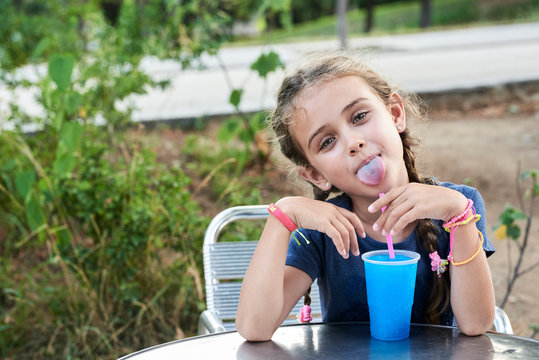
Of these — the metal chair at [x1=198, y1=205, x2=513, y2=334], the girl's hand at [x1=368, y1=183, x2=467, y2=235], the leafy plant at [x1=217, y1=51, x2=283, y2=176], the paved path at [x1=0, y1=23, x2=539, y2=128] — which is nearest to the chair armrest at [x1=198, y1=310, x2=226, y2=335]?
the metal chair at [x1=198, y1=205, x2=513, y2=334]

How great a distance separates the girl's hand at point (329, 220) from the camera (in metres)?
1.54

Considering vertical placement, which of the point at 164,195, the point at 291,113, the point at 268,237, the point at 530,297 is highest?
the point at 291,113

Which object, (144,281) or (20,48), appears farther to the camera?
(20,48)

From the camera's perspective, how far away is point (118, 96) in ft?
13.6

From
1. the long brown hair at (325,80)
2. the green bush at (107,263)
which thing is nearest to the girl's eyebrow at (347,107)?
the long brown hair at (325,80)

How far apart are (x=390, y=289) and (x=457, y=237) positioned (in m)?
0.26

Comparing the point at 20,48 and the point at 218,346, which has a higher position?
the point at 20,48

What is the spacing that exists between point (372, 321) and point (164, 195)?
1.84m

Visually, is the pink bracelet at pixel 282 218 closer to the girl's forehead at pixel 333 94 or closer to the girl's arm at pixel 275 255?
the girl's arm at pixel 275 255

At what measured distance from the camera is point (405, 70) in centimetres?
1055

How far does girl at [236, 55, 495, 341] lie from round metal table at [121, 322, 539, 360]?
0.14ft

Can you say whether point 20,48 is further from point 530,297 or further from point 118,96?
point 530,297

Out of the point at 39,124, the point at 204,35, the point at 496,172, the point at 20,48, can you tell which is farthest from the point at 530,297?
the point at 20,48

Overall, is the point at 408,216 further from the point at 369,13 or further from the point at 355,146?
the point at 369,13
